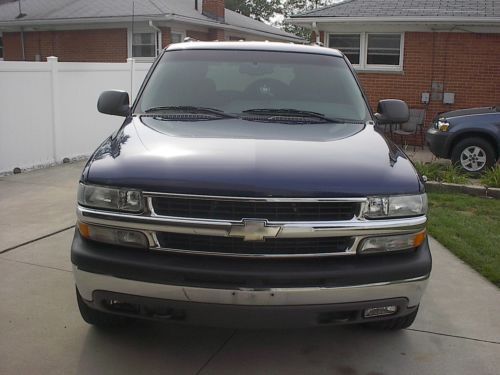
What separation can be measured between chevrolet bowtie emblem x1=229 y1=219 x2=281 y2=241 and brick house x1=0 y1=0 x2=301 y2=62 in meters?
16.2

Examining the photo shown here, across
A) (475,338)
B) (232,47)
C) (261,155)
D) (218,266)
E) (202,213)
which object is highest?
(232,47)

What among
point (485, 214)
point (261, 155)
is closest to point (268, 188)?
point (261, 155)

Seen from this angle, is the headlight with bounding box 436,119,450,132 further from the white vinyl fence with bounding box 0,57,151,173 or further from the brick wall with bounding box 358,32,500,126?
the white vinyl fence with bounding box 0,57,151,173

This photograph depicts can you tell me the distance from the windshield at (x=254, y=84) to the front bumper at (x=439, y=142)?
572 cm

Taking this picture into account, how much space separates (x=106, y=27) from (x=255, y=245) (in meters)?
18.4

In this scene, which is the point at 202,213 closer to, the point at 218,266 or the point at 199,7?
the point at 218,266

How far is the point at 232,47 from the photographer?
15.6 ft

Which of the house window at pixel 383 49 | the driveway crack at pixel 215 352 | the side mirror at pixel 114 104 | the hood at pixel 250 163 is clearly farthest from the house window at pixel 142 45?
the driveway crack at pixel 215 352

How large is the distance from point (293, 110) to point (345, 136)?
65 centimetres

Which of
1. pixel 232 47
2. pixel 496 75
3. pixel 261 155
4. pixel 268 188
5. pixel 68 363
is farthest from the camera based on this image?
pixel 496 75

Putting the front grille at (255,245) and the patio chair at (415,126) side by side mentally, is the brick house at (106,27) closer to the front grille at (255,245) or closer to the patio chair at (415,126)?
the patio chair at (415,126)

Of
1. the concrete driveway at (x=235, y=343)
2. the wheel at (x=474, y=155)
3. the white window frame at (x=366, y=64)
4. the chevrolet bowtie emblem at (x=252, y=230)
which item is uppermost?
the white window frame at (x=366, y=64)

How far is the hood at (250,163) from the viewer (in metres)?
2.93

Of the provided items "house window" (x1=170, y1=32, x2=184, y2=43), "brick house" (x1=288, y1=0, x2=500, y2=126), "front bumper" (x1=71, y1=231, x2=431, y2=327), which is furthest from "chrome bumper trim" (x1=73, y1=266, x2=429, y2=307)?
"house window" (x1=170, y1=32, x2=184, y2=43)
